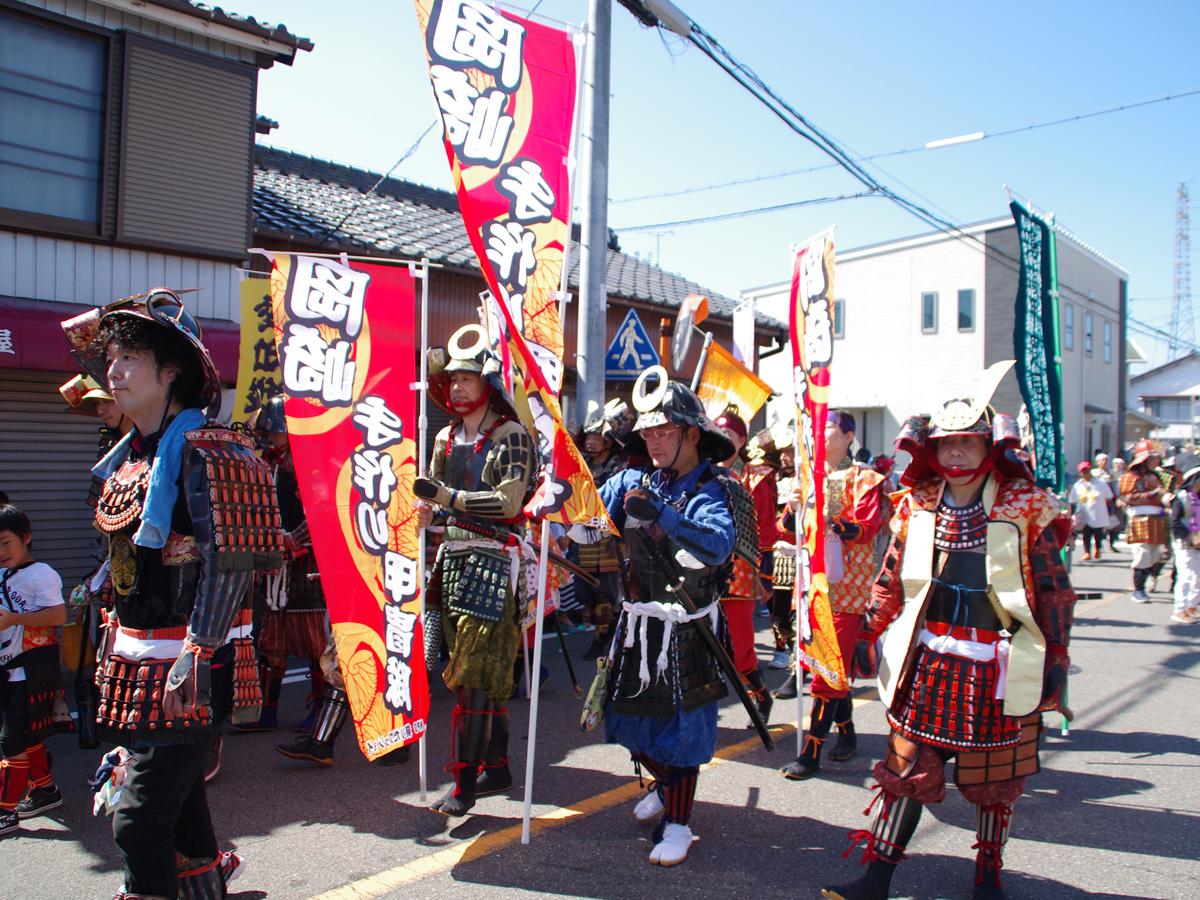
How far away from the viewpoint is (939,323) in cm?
2758

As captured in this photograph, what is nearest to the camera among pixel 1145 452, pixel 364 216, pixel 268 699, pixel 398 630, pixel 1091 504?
pixel 398 630

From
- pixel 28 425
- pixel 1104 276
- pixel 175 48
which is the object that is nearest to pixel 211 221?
pixel 175 48

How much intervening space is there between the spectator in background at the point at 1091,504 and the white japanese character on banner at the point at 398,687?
48.6 ft

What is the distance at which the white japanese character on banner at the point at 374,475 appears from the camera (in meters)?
4.16

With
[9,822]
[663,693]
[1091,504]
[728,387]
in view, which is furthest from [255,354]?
[1091,504]

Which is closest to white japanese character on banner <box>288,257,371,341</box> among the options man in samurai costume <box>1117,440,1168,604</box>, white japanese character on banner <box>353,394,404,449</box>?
white japanese character on banner <box>353,394,404,449</box>

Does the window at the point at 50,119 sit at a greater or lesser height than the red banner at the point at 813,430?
greater

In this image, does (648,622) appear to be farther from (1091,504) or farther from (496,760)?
(1091,504)

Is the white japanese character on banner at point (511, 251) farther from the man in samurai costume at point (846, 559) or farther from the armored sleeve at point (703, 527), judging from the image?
the man in samurai costume at point (846, 559)

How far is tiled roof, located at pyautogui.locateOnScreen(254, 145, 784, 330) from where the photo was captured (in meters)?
10.1

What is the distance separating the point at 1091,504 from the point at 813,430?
13.5 m

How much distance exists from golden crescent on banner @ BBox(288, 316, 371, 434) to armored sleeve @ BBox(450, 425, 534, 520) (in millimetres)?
625

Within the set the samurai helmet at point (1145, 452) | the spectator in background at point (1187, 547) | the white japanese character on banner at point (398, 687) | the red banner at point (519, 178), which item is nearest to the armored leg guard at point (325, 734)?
the white japanese character on banner at point (398, 687)

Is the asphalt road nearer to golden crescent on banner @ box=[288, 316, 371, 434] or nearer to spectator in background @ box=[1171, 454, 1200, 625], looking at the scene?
golden crescent on banner @ box=[288, 316, 371, 434]
